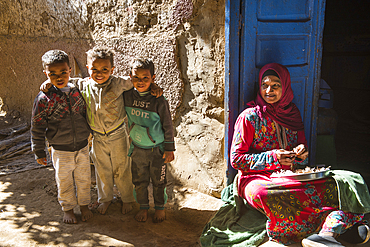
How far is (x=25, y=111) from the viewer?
5.79 meters

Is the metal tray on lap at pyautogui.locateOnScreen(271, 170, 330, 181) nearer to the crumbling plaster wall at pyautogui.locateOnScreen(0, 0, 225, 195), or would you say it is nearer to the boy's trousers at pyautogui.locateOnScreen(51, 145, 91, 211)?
the crumbling plaster wall at pyautogui.locateOnScreen(0, 0, 225, 195)

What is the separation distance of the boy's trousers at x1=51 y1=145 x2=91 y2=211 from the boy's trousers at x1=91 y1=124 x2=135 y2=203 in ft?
0.40

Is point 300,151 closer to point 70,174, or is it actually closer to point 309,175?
point 309,175

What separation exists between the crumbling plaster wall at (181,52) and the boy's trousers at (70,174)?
111 centimetres

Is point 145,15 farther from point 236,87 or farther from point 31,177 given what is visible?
point 31,177

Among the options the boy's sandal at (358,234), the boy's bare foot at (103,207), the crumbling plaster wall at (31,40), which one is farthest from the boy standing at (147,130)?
the crumbling plaster wall at (31,40)

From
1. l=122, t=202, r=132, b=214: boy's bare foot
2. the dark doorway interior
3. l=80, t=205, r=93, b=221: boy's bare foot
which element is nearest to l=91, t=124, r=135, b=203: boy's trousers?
l=122, t=202, r=132, b=214: boy's bare foot

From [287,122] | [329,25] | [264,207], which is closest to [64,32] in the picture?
[287,122]

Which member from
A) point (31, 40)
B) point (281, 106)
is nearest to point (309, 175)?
point (281, 106)

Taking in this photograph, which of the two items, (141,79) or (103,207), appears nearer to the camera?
(141,79)

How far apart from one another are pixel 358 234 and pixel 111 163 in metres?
2.21

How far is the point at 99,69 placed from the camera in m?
2.54

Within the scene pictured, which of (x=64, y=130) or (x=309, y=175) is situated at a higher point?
(x=64, y=130)

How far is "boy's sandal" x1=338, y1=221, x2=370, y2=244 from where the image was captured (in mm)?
2062
